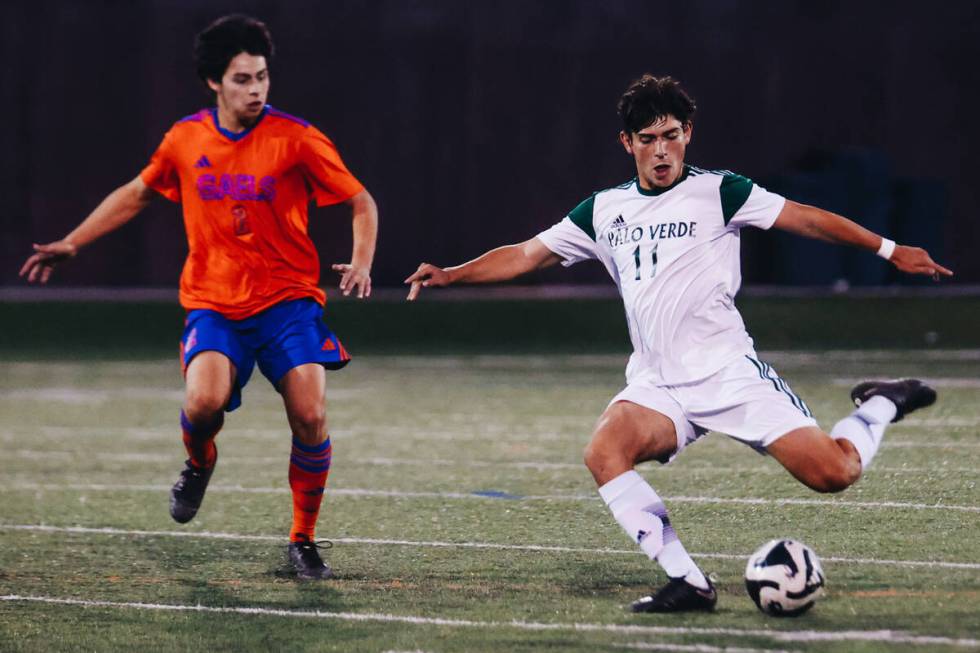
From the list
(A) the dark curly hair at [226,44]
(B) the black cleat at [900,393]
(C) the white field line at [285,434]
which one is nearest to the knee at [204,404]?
(A) the dark curly hair at [226,44]

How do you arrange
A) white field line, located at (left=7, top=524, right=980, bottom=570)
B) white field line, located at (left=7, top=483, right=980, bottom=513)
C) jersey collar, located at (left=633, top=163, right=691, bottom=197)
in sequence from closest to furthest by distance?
jersey collar, located at (left=633, top=163, right=691, bottom=197)
white field line, located at (left=7, top=524, right=980, bottom=570)
white field line, located at (left=7, top=483, right=980, bottom=513)

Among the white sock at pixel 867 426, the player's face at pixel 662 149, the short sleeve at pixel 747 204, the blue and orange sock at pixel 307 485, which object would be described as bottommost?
the blue and orange sock at pixel 307 485

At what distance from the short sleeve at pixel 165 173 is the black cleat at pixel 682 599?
2783mm

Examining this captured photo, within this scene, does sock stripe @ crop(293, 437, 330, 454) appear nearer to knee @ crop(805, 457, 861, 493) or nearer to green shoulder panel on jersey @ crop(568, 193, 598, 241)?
green shoulder panel on jersey @ crop(568, 193, 598, 241)

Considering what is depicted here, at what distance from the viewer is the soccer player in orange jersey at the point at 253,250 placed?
6305 millimetres

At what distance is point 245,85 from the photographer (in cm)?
632

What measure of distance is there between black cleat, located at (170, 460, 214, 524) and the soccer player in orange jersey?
0.31 m

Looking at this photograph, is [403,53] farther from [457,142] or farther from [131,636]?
[131,636]

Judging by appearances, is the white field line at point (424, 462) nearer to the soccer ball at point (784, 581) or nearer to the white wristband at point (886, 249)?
the white wristband at point (886, 249)

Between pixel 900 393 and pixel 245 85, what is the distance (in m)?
2.94

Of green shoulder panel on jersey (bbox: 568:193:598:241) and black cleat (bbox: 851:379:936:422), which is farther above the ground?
green shoulder panel on jersey (bbox: 568:193:598:241)

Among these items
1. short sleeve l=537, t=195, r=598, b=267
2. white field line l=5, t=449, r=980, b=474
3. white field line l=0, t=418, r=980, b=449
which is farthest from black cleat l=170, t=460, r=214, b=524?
white field line l=0, t=418, r=980, b=449

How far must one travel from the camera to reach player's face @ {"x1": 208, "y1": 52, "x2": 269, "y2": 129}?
6293mm

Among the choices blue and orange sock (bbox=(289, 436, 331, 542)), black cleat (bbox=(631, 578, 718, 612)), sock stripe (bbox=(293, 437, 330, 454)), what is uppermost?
black cleat (bbox=(631, 578, 718, 612))
